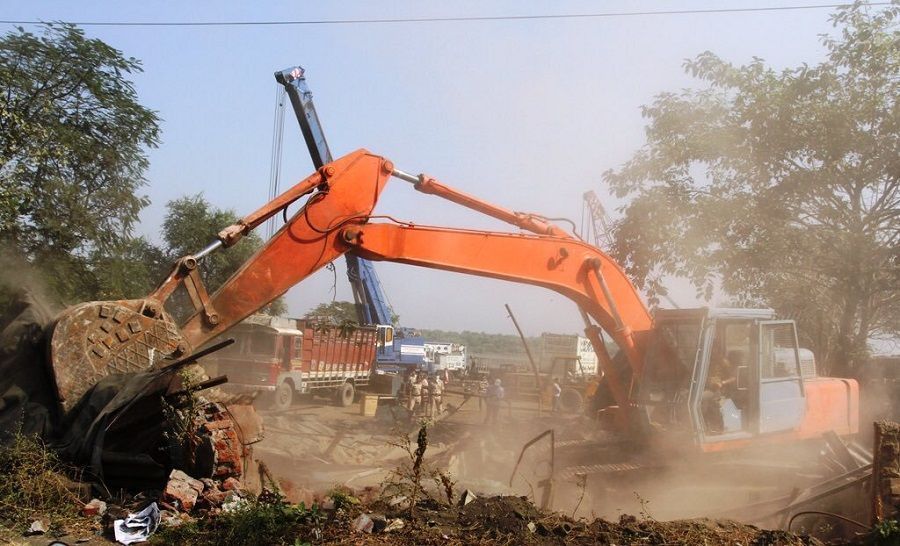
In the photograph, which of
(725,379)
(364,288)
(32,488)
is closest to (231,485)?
(32,488)

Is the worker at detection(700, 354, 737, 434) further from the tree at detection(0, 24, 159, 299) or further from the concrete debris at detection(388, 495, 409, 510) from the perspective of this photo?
the tree at detection(0, 24, 159, 299)

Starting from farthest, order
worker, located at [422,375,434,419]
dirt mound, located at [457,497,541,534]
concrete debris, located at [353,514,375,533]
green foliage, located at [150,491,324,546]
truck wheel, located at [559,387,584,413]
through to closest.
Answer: truck wheel, located at [559,387,584,413], worker, located at [422,375,434,419], dirt mound, located at [457,497,541,534], concrete debris, located at [353,514,375,533], green foliage, located at [150,491,324,546]

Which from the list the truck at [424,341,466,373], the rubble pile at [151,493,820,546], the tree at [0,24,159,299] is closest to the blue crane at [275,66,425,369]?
the truck at [424,341,466,373]

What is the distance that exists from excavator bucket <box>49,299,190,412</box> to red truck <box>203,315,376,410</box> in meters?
12.5

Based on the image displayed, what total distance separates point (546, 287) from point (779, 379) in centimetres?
325

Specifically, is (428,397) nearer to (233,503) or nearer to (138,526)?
(233,503)

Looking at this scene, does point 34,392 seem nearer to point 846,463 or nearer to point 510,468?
point 510,468

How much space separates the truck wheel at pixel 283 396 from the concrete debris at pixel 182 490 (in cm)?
1531

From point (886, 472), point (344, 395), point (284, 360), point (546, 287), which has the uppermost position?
point (546, 287)

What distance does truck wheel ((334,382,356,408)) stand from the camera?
25594 millimetres

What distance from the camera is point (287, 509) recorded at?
5984 mm

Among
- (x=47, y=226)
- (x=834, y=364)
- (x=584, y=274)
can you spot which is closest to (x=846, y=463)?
(x=584, y=274)

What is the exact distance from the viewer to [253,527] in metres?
5.84

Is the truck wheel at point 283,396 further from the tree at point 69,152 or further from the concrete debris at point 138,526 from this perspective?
the concrete debris at point 138,526
